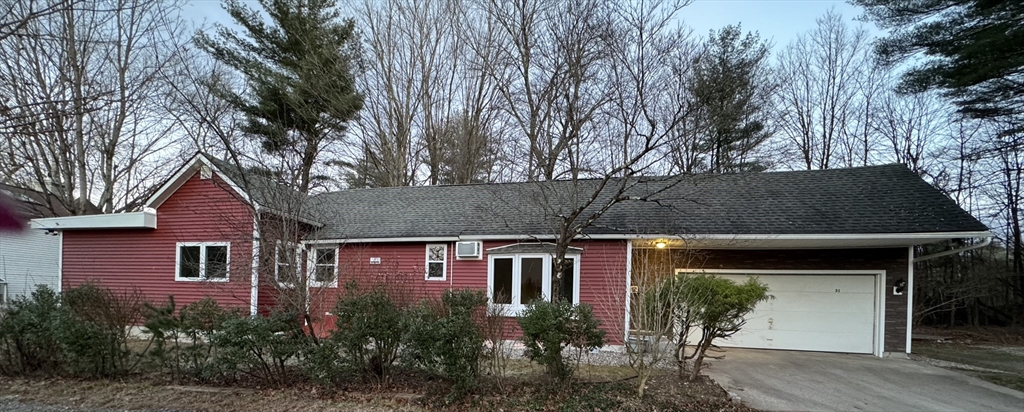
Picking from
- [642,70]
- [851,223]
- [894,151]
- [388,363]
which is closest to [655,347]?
[388,363]

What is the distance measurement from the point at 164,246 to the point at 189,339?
6.02 m

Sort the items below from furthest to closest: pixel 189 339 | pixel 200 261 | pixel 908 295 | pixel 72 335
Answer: pixel 200 261
pixel 908 295
pixel 189 339
pixel 72 335

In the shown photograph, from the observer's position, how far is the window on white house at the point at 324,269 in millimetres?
8750

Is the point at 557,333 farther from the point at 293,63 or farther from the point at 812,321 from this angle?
the point at 293,63

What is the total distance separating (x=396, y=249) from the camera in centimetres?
1198

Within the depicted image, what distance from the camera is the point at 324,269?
9.95 m

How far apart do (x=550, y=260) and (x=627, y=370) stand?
10.3ft

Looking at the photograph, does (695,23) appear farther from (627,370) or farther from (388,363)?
(388,363)

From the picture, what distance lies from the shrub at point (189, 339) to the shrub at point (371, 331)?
5.15 feet

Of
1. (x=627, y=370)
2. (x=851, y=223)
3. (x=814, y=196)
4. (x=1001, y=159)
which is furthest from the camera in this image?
(x=1001, y=159)

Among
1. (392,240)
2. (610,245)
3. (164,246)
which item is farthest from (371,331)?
(164,246)

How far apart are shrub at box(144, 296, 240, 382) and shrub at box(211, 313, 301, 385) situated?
0.20 m

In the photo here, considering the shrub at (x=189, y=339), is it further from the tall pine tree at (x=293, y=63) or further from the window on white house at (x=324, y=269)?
the tall pine tree at (x=293, y=63)

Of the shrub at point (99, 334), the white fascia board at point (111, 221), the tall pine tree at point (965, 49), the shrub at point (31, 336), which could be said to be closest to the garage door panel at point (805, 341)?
the tall pine tree at point (965, 49)
